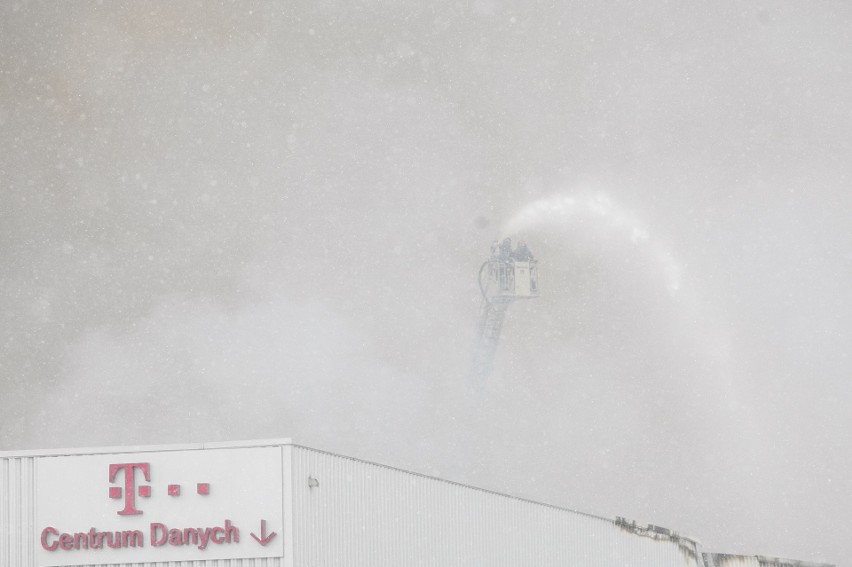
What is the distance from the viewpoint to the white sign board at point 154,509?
74.1 ft

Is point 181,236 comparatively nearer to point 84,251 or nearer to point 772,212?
point 84,251

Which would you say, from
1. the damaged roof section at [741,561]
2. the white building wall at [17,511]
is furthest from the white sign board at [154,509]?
the damaged roof section at [741,561]

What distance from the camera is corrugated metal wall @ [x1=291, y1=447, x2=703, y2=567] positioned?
23688mm

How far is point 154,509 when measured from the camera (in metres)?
22.7

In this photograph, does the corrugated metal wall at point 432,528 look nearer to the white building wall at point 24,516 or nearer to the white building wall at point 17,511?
the white building wall at point 24,516

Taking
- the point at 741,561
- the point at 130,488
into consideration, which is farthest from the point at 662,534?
the point at 130,488

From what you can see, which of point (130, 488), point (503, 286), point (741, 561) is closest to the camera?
point (130, 488)

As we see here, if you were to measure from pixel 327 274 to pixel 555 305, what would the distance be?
58.5 feet

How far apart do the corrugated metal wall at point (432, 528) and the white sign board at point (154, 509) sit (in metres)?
0.88

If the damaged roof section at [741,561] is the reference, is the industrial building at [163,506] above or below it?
above

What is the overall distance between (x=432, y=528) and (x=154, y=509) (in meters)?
7.03

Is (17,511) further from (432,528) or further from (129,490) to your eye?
(432,528)

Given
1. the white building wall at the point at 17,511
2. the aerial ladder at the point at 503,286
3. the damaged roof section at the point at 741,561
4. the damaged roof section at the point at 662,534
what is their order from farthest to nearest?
the aerial ladder at the point at 503,286 → the damaged roof section at the point at 741,561 → the damaged roof section at the point at 662,534 → the white building wall at the point at 17,511

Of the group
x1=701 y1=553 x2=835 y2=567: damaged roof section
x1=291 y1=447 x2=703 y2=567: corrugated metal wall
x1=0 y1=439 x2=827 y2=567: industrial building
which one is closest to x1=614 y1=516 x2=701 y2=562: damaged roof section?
x1=291 y1=447 x2=703 y2=567: corrugated metal wall
